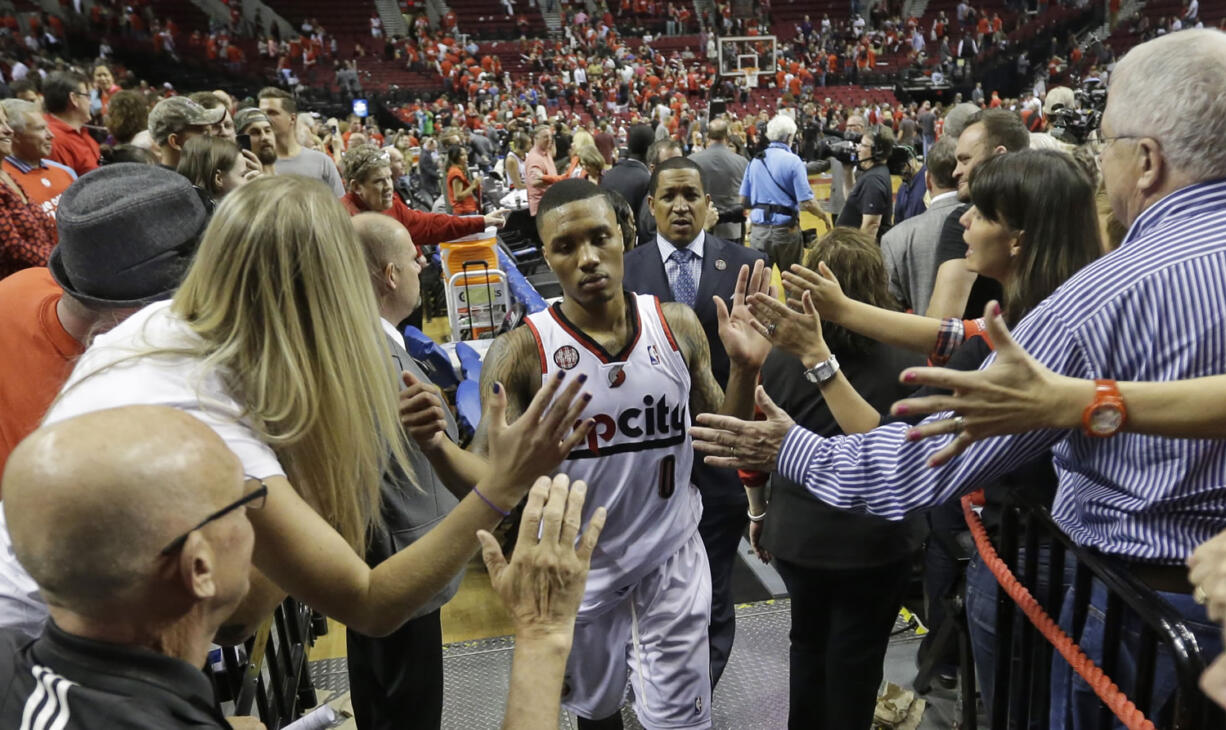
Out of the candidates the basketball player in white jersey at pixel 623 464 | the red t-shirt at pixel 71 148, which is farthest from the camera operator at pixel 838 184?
the basketball player in white jersey at pixel 623 464

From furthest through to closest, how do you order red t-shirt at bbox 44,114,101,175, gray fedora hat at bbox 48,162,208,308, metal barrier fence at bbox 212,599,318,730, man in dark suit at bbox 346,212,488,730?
red t-shirt at bbox 44,114,101,175
metal barrier fence at bbox 212,599,318,730
man in dark suit at bbox 346,212,488,730
gray fedora hat at bbox 48,162,208,308

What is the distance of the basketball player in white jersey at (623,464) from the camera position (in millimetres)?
2484

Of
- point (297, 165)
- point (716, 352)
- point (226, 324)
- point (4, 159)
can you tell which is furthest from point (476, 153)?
point (226, 324)

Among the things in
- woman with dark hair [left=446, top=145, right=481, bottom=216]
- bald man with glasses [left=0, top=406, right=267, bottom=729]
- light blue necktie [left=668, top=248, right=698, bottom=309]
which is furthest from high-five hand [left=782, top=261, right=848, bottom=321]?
woman with dark hair [left=446, top=145, right=481, bottom=216]

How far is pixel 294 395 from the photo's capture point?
1558 mm

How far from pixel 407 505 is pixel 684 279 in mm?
1944

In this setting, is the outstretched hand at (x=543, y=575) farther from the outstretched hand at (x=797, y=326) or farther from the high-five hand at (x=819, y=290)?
the high-five hand at (x=819, y=290)

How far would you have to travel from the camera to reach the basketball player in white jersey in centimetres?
248

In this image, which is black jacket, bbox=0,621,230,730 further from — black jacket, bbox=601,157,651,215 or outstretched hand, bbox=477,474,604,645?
black jacket, bbox=601,157,651,215

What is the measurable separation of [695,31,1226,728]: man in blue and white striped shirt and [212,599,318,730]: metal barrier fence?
73.1 inches

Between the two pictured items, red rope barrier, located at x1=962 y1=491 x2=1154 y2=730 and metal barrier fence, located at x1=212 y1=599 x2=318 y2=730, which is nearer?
red rope barrier, located at x1=962 y1=491 x2=1154 y2=730

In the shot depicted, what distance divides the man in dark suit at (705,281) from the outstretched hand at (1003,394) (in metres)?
1.80

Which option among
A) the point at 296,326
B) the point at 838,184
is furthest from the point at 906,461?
the point at 838,184

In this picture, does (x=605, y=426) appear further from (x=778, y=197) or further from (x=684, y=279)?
(x=778, y=197)
